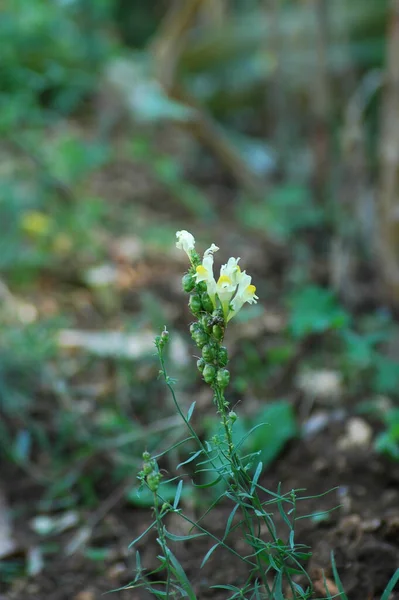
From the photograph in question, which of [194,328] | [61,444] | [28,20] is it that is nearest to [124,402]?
[61,444]

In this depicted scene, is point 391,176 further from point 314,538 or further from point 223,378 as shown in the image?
point 223,378

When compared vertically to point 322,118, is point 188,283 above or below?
below

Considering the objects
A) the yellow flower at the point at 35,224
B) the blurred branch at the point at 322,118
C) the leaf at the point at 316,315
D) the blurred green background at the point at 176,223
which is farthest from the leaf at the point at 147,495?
the blurred branch at the point at 322,118

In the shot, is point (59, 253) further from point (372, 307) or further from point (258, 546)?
point (258, 546)

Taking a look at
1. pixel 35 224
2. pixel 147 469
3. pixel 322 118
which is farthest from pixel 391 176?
pixel 147 469

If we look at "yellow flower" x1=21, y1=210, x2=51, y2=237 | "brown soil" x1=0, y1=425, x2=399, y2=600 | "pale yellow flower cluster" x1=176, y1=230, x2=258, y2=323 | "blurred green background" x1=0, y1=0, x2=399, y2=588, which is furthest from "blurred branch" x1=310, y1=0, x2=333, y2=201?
"pale yellow flower cluster" x1=176, y1=230, x2=258, y2=323

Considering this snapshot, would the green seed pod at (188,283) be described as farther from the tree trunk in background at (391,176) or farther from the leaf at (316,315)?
the tree trunk in background at (391,176)
